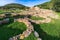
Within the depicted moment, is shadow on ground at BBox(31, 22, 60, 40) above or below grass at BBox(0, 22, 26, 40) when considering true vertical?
below

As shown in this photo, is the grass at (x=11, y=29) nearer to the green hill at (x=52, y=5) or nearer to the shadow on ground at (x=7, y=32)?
the shadow on ground at (x=7, y=32)

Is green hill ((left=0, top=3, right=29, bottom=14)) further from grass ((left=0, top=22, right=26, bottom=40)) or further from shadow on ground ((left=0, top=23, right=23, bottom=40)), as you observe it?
shadow on ground ((left=0, top=23, right=23, bottom=40))

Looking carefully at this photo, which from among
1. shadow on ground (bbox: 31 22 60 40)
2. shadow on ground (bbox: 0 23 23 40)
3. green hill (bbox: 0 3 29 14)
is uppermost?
green hill (bbox: 0 3 29 14)

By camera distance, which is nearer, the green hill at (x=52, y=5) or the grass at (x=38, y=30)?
A: the grass at (x=38, y=30)

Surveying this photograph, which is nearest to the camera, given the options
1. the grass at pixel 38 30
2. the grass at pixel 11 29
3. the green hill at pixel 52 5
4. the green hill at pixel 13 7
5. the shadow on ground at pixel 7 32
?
the shadow on ground at pixel 7 32

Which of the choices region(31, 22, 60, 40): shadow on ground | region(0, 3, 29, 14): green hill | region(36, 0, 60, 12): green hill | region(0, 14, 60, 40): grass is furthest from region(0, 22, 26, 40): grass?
region(36, 0, 60, 12): green hill

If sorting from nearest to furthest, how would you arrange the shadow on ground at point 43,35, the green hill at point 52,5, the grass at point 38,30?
the grass at point 38,30, the shadow on ground at point 43,35, the green hill at point 52,5

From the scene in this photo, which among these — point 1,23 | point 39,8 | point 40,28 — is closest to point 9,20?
point 1,23

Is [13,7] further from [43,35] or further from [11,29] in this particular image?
[43,35]

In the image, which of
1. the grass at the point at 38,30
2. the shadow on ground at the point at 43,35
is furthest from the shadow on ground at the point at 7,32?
the shadow on ground at the point at 43,35

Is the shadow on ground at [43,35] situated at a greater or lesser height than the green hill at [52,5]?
lesser

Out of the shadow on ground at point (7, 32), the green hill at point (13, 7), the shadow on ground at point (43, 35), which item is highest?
the green hill at point (13, 7)

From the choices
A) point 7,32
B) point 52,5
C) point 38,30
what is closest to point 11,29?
point 7,32
